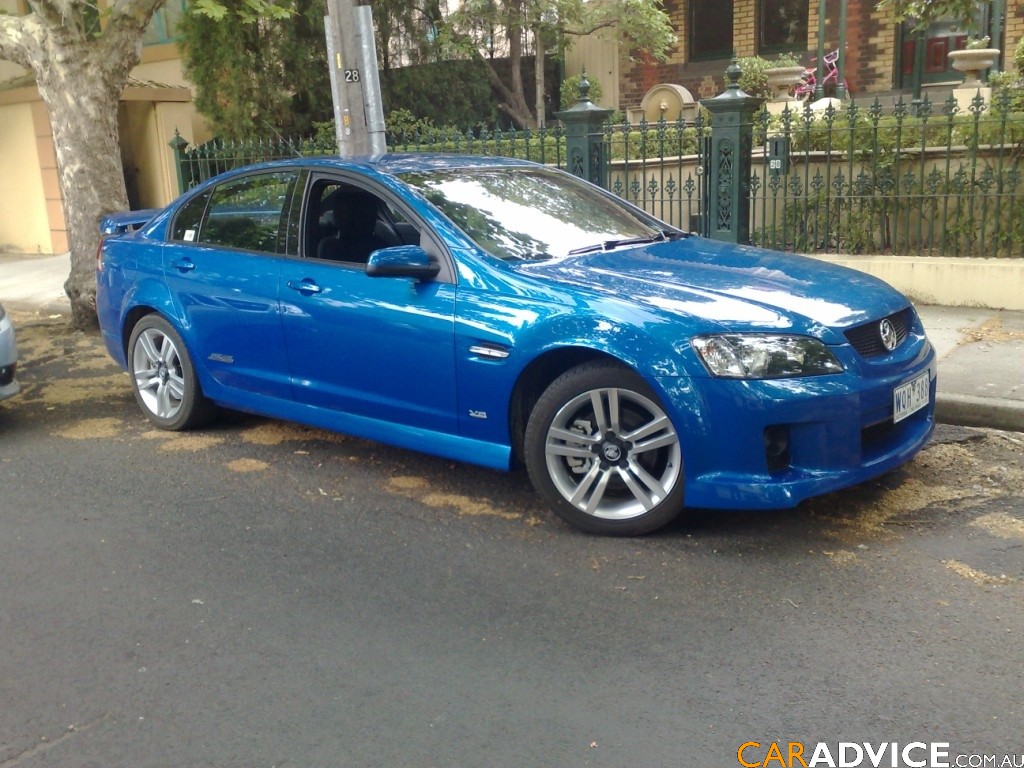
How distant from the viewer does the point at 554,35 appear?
16250 millimetres

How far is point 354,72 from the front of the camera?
873 cm

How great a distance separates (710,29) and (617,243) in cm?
1489

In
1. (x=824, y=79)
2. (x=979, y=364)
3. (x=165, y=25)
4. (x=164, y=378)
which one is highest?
(x=165, y=25)

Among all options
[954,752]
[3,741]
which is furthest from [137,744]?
[954,752]

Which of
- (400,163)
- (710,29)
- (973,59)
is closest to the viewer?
(400,163)

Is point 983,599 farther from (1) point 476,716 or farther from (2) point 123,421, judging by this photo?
(2) point 123,421

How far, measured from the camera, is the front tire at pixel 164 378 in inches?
253

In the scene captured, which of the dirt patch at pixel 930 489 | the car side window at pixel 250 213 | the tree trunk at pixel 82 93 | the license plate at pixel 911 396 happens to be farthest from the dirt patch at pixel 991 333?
the tree trunk at pixel 82 93

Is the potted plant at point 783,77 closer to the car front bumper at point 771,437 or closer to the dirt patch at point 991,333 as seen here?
the dirt patch at point 991,333

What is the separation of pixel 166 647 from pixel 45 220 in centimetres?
1420

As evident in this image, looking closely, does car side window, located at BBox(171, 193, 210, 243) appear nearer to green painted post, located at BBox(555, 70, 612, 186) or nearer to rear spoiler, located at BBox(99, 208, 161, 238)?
rear spoiler, located at BBox(99, 208, 161, 238)

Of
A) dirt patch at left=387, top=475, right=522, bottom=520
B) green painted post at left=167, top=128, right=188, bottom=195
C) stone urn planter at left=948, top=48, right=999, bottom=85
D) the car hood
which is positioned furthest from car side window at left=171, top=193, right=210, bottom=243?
stone urn planter at left=948, top=48, right=999, bottom=85

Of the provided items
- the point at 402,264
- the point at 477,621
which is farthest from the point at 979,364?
the point at 477,621

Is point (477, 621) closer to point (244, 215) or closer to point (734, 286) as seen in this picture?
point (734, 286)
